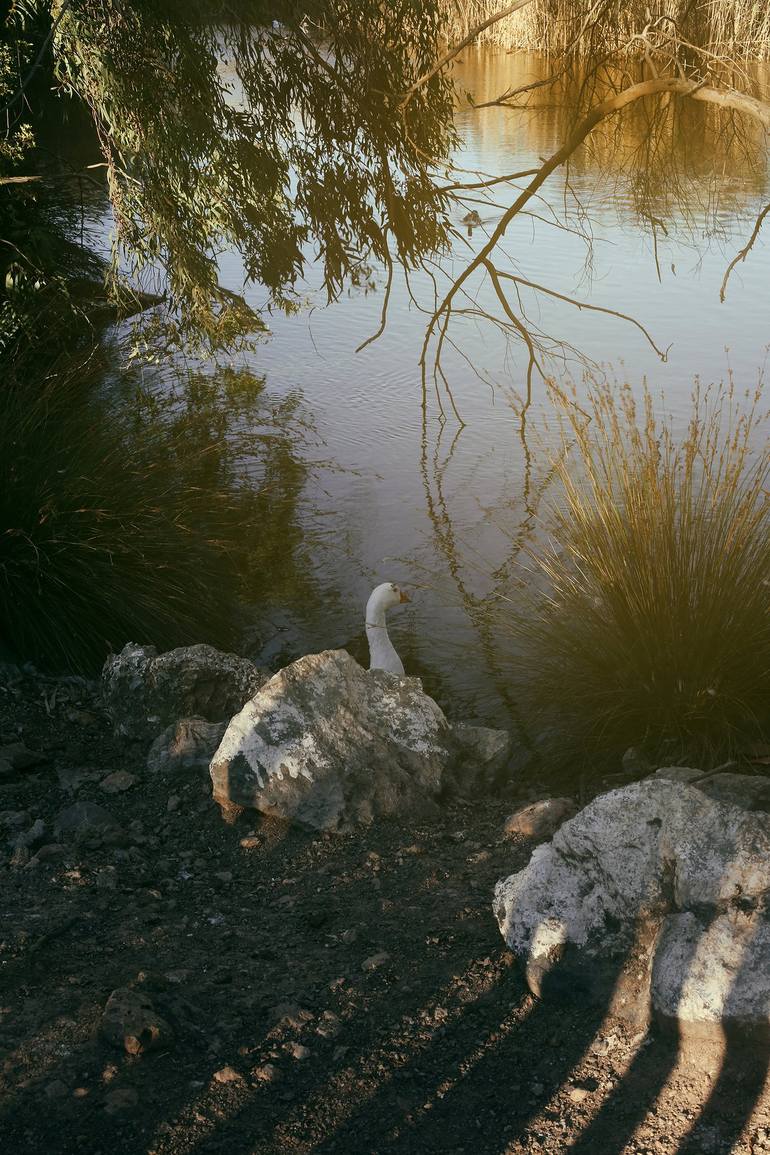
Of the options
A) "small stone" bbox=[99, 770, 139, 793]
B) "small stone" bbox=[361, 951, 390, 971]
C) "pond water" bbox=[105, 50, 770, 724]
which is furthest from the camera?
"pond water" bbox=[105, 50, 770, 724]

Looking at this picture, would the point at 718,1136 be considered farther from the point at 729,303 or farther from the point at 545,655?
the point at 729,303

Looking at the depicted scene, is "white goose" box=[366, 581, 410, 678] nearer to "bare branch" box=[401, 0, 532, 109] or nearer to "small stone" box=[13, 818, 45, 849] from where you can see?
"small stone" box=[13, 818, 45, 849]

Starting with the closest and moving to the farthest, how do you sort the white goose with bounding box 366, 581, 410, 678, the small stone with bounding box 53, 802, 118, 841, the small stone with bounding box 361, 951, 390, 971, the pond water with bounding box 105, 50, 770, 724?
the small stone with bounding box 361, 951, 390, 971
the small stone with bounding box 53, 802, 118, 841
the white goose with bounding box 366, 581, 410, 678
the pond water with bounding box 105, 50, 770, 724

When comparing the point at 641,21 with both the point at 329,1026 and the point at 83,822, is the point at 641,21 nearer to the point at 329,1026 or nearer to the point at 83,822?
the point at 83,822

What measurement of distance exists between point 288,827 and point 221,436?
174 inches

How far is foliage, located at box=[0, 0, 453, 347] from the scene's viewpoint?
205 inches

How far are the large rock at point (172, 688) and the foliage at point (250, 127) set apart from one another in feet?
7.47

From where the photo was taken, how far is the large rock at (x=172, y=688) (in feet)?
12.3

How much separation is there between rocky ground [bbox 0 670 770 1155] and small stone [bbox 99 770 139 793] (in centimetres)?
21

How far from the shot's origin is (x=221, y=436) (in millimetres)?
7121

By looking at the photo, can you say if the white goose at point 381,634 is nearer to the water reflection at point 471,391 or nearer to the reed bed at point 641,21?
the water reflection at point 471,391

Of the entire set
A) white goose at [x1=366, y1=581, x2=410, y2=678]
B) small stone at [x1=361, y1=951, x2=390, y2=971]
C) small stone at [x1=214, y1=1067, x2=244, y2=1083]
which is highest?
small stone at [x1=214, y1=1067, x2=244, y2=1083]

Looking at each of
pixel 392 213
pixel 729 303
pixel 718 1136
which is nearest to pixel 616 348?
pixel 729 303

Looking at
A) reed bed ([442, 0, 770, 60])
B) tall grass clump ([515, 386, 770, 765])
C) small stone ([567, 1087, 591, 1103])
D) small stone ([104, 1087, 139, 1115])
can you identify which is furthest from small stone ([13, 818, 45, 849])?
reed bed ([442, 0, 770, 60])
